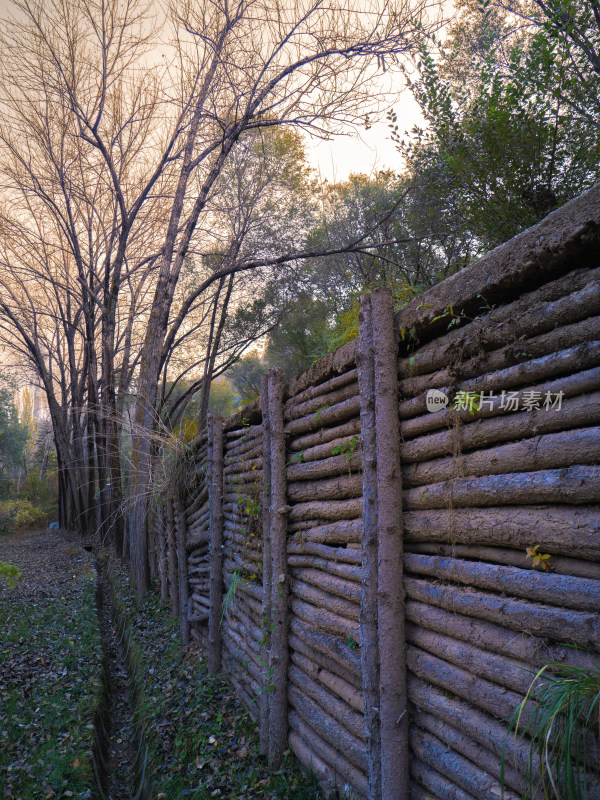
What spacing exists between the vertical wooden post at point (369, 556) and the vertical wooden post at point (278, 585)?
139cm

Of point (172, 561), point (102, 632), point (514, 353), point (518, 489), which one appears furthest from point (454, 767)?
point (102, 632)

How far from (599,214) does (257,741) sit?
4.39 metres

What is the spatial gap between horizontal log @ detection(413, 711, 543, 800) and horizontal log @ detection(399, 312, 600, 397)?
4.65ft

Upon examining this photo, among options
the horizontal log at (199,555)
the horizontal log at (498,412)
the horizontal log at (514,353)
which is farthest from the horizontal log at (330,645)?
the horizontal log at (199,555)

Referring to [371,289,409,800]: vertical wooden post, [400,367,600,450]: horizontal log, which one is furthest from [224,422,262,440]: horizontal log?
[400,367,600,450]: horizontal log

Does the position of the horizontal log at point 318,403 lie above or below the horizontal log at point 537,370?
above

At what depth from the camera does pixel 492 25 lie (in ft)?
26.6

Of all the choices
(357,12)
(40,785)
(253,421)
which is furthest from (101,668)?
(357,12)

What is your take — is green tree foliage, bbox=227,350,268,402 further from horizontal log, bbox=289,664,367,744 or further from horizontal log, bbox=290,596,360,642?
horizontal log, bbox=289,664,367,744

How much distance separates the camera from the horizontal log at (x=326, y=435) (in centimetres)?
311

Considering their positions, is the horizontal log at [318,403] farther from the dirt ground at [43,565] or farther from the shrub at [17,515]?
the shrub at [17,515]

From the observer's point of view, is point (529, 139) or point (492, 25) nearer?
point (529, 139)

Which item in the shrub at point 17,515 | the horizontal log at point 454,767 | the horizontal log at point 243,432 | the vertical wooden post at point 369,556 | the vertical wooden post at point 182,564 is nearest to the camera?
the horizontal log at point 454,767

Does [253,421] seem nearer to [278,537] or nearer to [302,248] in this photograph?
[278,537]
